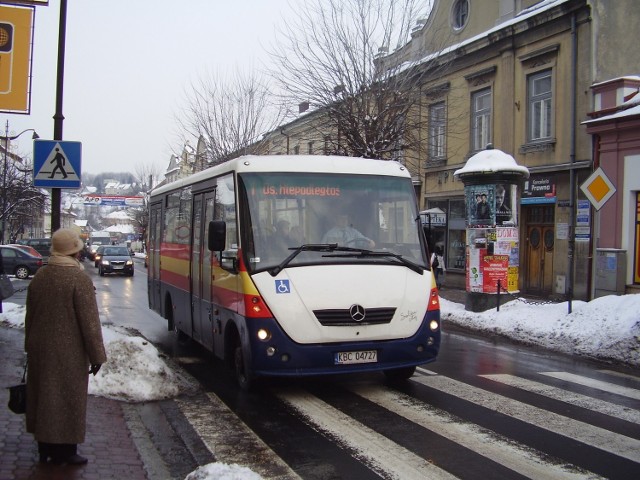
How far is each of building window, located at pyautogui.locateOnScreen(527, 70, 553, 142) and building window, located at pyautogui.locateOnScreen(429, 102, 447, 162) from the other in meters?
4.45

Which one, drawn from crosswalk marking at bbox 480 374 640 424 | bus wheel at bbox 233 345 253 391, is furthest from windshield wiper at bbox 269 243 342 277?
crosswalk marking at bbox 480 374 640 424

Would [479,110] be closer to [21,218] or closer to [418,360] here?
[418,360]

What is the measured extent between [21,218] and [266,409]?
5380 centimetres

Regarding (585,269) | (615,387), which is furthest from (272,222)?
(585,269)

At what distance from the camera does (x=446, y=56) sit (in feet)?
82.8

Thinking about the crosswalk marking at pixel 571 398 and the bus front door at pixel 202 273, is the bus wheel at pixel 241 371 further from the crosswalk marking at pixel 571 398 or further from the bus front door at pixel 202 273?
the crosswalk marking at pixel 571 398

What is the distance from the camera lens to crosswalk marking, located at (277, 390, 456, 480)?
5082 millimetres

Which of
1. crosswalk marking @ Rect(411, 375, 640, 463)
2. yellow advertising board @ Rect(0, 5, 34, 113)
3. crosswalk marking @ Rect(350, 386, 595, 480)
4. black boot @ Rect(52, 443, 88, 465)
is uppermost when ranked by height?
yellow advertising board @ Rect(0, 5, 34, 113)

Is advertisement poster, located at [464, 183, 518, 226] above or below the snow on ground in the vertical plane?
above

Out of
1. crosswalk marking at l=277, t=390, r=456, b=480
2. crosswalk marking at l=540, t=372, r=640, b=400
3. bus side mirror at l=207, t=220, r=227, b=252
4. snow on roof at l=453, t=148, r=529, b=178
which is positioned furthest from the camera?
snow on roof at l=453, t=148, r=529, b=178

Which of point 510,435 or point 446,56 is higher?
point 446,56

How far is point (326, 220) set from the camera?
25.3 feet

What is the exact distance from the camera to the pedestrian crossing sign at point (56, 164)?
9891 millimetres

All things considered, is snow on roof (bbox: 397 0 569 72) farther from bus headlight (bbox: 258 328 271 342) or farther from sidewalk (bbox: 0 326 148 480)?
sidewalk (bbox: 0 326 148 480)
